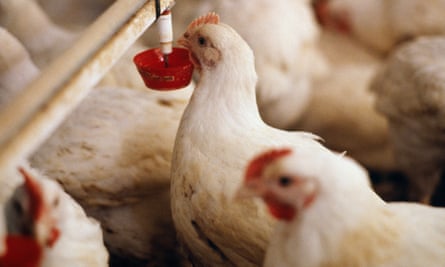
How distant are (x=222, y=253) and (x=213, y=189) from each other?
0.18 meters

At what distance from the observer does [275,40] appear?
2172 mm

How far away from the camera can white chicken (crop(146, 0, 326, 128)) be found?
7.08 ft

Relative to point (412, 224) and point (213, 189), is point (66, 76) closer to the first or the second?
point (213, 189)

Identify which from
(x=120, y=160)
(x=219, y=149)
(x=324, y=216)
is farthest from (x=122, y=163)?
(x=324, y=216)

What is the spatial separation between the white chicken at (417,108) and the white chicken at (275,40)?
407mm

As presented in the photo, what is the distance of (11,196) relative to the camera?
0.89 m

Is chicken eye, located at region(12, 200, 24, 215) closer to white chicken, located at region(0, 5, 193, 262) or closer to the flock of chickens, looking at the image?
the flock of chickens

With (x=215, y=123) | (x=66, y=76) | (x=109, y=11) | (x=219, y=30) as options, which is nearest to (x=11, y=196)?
(x=66, y=76)

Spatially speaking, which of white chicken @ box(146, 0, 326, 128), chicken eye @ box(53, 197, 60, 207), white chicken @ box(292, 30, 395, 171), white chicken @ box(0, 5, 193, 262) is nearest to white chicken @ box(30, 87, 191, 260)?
white chicken @ box(0, 5, 193, 262)

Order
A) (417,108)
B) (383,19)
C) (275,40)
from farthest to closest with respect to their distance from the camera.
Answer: (383,19) → (275,40) → (417,108)

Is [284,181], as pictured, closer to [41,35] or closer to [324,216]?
[324,216]

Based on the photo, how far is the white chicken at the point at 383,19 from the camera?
2.36m

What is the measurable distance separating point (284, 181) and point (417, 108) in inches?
45.6

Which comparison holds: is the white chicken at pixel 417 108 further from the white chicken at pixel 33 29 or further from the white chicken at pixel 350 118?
the white chicken at pixel 33 29
